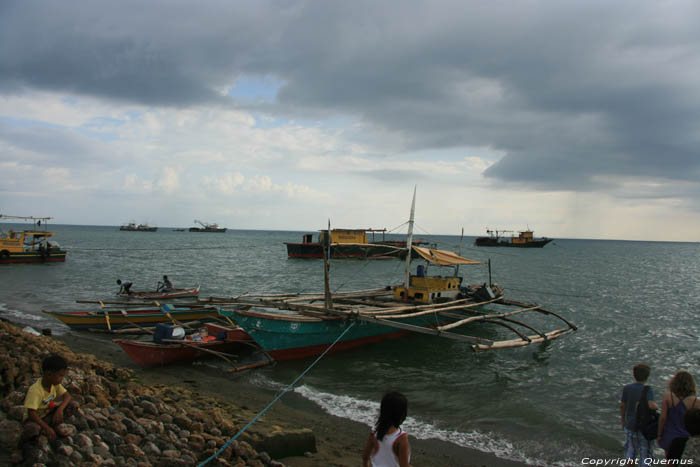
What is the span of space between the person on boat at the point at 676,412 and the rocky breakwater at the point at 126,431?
16.5 feet

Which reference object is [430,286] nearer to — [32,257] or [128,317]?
[128,317]

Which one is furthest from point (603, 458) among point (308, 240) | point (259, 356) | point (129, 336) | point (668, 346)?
point (308, 240)

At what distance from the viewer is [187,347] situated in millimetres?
12688

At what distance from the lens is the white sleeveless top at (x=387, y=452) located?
3.68m

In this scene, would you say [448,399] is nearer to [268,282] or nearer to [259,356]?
[259,356]

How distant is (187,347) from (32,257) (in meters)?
40.5

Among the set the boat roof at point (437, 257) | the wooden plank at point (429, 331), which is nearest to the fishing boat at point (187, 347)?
the wooden plank at point (429, 331)

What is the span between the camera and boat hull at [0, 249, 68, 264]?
40.3 meters

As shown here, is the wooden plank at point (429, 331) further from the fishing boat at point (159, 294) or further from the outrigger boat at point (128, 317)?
the fishing boat at point (159, 294)

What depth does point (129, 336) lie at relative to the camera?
1605cm

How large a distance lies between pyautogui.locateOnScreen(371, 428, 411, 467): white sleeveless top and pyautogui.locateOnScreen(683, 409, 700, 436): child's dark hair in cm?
318

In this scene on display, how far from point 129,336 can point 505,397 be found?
13.9 m

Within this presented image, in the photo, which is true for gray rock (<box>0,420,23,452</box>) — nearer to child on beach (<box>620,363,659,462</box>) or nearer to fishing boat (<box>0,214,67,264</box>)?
child on beach (<box>620,363,659,462</box>)

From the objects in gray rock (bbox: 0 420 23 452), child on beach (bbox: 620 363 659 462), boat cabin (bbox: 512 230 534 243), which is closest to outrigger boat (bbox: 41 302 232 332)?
gray rock (bbox: 0 420 23 452)
